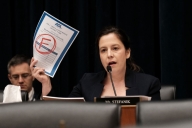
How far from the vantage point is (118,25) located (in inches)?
118

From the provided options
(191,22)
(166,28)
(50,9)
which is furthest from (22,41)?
(191,22)

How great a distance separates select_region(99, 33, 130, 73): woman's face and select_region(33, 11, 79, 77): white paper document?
0.66 feet

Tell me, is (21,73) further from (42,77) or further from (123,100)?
(123,100)

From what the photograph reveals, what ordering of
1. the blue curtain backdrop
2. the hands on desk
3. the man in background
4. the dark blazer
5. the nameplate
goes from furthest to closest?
the blue curtain backdrop < the man in background < the hands on desk < the dark blazer < the nameplate

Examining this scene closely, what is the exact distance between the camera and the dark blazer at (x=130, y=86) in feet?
7.06

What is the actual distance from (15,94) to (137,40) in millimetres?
1420

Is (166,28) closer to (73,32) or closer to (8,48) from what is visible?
(73,32)

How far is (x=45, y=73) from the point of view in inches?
89.7

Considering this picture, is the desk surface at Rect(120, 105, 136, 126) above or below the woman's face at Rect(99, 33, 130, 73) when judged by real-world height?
below

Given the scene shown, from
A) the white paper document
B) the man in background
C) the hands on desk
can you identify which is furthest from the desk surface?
the man in background

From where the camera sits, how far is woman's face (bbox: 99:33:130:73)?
218 centimetres

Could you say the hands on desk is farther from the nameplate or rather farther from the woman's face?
the nameplate

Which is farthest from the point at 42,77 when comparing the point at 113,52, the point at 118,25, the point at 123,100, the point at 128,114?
the point at 128,114

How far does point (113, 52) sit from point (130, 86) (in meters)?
0.24
